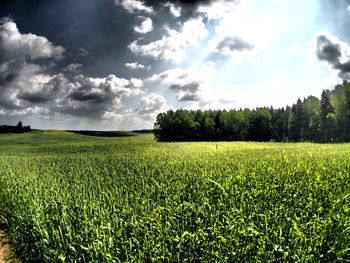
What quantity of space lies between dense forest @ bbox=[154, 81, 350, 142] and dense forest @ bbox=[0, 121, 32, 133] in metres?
61.3

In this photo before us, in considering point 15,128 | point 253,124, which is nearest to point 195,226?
point 253,124

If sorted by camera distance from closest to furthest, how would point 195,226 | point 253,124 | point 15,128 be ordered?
1. point 195,226
2. point 253,124
3. point 15,128

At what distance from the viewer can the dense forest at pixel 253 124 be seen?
68.8 m

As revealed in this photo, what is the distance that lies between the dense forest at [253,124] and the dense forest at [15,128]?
61307 mm

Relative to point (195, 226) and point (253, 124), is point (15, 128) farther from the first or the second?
point (195, 226)

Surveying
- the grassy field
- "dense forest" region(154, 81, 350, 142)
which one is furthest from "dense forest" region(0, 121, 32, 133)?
the grassy field

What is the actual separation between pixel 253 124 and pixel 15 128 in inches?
4104

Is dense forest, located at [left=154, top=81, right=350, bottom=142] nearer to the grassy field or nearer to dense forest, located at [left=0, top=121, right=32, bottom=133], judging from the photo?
dense forest, located at [left=0, top=121, right=32, bottom=133]

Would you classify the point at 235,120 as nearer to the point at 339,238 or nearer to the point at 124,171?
the point at 124,171

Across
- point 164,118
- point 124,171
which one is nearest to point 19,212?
point 124,171

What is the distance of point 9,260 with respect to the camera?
4.96 m

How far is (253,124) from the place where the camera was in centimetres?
7962

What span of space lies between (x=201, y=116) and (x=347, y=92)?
4730 cm

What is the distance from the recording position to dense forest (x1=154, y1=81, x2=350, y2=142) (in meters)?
68.8
